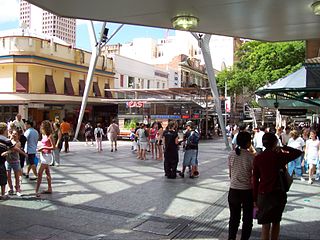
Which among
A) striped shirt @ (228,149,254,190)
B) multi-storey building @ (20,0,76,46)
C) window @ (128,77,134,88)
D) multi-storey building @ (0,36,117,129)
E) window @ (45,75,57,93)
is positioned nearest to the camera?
striped shirt @ (228,149,254,190)

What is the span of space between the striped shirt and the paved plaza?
1.19m

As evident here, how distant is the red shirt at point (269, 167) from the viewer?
15.8 feet

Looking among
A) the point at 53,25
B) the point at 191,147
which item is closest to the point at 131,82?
the point at 191,147

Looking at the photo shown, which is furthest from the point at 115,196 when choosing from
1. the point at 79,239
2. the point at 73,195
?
the point at 79,239

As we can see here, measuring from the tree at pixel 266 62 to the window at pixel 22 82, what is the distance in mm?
15944

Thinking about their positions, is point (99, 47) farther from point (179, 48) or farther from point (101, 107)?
point (179, 48)

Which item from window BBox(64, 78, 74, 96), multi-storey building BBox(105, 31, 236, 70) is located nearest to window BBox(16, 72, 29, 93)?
window BBox(64, 78, 74, 96)

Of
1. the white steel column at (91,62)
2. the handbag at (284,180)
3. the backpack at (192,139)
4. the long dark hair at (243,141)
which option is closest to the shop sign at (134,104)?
the white steel column at (91,62)

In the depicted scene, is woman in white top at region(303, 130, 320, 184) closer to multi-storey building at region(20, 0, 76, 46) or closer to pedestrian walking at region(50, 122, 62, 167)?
pedestrian walking at region(50, 122, 62, 167)

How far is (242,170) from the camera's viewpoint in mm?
5172

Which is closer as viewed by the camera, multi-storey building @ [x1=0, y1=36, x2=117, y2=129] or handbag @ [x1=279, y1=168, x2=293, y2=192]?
handbag @ [x1=279, y1=168, x2=293, y2=192]

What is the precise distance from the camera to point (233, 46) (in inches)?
2616

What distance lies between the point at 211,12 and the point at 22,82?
2636 centimetres

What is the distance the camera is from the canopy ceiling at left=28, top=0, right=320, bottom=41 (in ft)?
16.4
